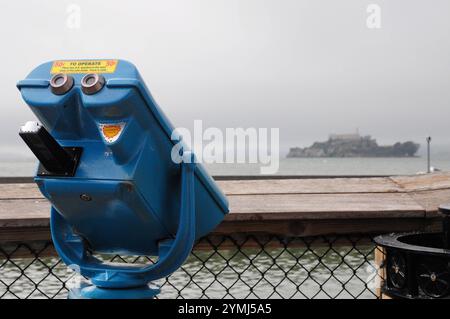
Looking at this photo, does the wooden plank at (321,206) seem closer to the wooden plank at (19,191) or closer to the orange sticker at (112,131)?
the wooden plank at (19,191)

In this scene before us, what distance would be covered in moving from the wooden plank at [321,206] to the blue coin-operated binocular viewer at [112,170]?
1.87ft

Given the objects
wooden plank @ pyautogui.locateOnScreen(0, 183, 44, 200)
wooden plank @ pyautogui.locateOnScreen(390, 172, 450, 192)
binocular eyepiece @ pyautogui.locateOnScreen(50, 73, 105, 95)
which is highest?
binocular eyepiece @ pyautogui.locateOnScreen(50, 73, 105, 95)

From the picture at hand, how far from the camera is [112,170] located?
161 centimetres

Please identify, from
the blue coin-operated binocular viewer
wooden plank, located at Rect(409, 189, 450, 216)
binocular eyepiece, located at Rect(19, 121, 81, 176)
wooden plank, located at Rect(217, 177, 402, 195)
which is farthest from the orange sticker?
wooden plank, located at Rect(409, 189, 450, 216)

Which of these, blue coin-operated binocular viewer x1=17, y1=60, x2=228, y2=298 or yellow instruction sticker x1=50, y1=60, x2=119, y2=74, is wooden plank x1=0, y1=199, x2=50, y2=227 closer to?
blue coin-operated binocular viewer x1=17, y1=60, x2=228, y2=298

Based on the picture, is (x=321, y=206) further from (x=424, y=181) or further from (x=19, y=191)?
(x=19, y=191)

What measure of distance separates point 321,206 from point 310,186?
0.70 ft

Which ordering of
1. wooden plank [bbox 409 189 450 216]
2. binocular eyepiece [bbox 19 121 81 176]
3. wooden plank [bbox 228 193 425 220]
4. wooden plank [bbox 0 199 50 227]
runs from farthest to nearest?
wooden plank [bbox 409 189 450 216], wooden plank [bbox 228 193 425 220], wooden plank [bbox 0 199 50 227], binocular eyepiece [bbox 19 121 81 176]

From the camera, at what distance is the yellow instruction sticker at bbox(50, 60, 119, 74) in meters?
1.61

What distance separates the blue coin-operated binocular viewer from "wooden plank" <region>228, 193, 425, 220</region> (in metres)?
0.57

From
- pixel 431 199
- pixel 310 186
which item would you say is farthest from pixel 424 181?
pixel 310 186

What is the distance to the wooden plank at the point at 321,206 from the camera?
7.83 feet

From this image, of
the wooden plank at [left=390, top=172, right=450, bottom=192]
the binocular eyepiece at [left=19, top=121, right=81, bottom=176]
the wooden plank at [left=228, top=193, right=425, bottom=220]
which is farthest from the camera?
the wooden plank at [left=390, top=172, right=450, bottom=192]

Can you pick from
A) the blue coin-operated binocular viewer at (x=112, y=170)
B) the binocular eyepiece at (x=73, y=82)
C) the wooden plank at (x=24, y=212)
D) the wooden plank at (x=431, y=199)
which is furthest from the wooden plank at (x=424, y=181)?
the binocular eyepiece at (x=73, y=82)
